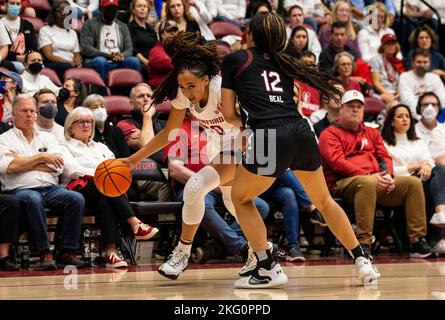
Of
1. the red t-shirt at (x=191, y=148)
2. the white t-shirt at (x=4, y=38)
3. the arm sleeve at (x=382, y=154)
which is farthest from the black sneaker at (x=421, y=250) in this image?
the white t-shirt at (x=4, y=38)

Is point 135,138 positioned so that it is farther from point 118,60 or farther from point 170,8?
point 170,8

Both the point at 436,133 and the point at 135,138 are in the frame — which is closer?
the point at 135,138

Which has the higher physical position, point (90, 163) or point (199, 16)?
point (199, 16)

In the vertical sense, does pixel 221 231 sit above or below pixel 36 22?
below

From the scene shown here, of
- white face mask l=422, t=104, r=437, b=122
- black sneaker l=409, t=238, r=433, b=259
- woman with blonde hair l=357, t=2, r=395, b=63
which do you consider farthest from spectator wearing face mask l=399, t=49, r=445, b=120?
black sneaker l=409, t=238, r=433, b=259

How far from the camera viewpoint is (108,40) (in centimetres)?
984

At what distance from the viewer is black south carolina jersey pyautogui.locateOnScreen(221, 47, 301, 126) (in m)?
4.94

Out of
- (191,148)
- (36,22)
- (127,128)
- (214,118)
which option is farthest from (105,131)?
(214,118)

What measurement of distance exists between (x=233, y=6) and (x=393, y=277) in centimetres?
692

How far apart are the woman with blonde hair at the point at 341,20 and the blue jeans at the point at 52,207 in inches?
227

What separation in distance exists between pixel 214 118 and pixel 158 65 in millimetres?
4095

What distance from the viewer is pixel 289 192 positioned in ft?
26.1

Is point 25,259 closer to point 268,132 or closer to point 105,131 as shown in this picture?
point 105,131
